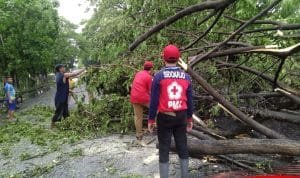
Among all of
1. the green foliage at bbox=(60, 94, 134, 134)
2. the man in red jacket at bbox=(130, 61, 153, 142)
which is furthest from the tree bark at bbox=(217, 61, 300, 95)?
the green foliage at bbox=(60, 94, 134, 134)

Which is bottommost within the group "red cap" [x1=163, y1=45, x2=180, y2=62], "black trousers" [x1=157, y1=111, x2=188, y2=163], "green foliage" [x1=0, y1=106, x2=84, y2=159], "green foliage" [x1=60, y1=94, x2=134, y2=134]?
"green foliage" [x1=0, y1=106, x2=84, y2=159]

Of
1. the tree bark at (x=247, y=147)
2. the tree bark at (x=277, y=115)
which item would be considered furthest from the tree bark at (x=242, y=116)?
the tree bark at (x=277, y=115)

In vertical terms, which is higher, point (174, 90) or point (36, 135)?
point (174, 90)

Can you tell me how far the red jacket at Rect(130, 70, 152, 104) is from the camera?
775cm

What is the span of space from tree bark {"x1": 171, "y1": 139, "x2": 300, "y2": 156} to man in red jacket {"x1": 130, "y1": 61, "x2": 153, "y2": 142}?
8.18ft

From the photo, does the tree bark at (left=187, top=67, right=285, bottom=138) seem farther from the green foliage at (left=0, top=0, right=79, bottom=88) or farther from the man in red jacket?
the green foliage at (left=0, top=0, right=79, bottom=88)

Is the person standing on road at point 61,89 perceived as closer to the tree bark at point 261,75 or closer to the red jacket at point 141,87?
the red jacket at point 141,87

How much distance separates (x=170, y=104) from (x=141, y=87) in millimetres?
2932

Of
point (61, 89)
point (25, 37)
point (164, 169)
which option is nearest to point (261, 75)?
point (164, 169)

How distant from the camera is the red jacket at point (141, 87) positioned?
25.4 feet

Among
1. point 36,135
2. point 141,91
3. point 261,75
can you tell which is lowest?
point 36,135

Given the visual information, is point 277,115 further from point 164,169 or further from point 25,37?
point 25,37

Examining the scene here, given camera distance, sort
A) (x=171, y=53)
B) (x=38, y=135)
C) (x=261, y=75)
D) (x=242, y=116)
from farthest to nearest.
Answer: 1. (x=38, y=135)
2. (x=261, y=75)
3. (x=242, y=116)
4. (x=171, y=53)

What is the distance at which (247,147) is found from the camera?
204 inches
